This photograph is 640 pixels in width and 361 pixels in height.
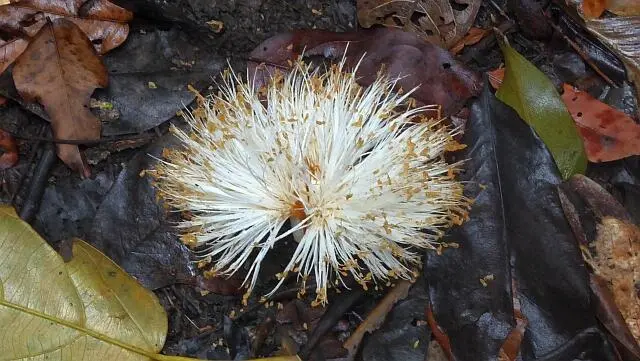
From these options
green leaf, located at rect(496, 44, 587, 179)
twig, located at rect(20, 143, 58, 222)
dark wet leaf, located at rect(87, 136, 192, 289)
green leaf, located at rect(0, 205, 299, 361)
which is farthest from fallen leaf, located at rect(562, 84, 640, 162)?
twig, located at rect(20, 143, 58, 222)

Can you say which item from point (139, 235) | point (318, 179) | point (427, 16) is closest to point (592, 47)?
point (427, 16)

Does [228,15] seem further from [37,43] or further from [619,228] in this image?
[619,228]

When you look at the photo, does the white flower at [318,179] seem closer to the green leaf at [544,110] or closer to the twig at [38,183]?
the green leaf at [544,110]

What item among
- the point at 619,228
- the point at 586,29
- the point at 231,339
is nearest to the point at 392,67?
the point at 586,29

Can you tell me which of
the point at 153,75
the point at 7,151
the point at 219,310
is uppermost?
the point at 153,75

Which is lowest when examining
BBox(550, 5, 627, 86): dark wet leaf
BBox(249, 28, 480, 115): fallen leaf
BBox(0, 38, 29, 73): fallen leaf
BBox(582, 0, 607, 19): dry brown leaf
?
BBox(0, 38, 29, 73): fallen leaf

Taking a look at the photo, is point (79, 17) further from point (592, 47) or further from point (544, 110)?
point (592, 47)

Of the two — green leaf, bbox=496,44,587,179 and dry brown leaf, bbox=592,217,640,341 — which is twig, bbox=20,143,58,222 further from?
dry brown leaf, bbox=592,217,640,341
